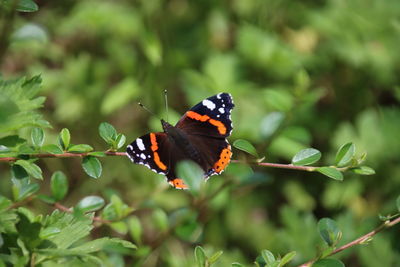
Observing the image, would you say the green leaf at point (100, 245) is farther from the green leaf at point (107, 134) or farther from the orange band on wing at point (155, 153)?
the orange band on wing at point (155, 153)

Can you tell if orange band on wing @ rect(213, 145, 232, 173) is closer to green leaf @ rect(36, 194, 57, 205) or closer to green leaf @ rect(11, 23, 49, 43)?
green leaf @ rect(36, 194, 57, 205)

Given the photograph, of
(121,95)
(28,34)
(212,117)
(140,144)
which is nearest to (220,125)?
(212,117)

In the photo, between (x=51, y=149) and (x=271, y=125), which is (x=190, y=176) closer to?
(x=51, y=149)

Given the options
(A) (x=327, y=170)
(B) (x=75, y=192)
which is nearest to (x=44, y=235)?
(A) (x=327, y=170)

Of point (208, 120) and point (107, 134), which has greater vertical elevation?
point (107, 134)

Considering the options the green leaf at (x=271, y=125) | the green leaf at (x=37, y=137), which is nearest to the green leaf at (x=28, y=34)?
the green leaf at (x=37, y=137)

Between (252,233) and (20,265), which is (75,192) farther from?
(20,265)

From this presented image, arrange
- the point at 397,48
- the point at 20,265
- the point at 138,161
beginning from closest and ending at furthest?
the point at 20,265 < the point at 138,161 < the point at 397,48
